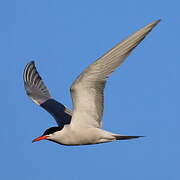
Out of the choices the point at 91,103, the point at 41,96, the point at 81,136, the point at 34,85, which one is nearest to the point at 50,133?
the point at 81,136

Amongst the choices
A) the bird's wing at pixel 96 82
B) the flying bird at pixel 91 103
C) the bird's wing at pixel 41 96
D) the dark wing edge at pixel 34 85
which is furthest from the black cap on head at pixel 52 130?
the dark wing edge at pixel 34 85

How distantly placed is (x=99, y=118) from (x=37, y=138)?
125 cm

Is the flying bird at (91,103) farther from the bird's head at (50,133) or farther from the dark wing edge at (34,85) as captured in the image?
the dark wing edge at (34,85)

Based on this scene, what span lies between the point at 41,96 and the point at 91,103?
2912 mm

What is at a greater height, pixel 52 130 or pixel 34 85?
pixel 34 85

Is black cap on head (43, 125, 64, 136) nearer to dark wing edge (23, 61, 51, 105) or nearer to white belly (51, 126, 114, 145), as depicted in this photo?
white belly (51, 126, 114, 145)

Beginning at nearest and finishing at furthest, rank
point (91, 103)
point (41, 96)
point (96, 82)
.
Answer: point (96, 82)
point (91, 103)
point (41, 96)

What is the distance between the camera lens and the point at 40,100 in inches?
501

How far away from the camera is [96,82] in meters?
9.95

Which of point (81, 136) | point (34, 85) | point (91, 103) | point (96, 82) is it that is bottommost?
point (81, 136)

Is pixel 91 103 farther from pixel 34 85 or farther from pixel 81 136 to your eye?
pixel 34 85

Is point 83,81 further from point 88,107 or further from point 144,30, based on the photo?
point 144,30

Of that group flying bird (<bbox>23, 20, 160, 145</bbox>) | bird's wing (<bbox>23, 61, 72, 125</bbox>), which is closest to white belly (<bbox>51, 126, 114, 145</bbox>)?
flying bird (<bbox>23, 20, 160, 145</bbox>)

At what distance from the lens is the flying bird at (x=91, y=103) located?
935 centimetres
